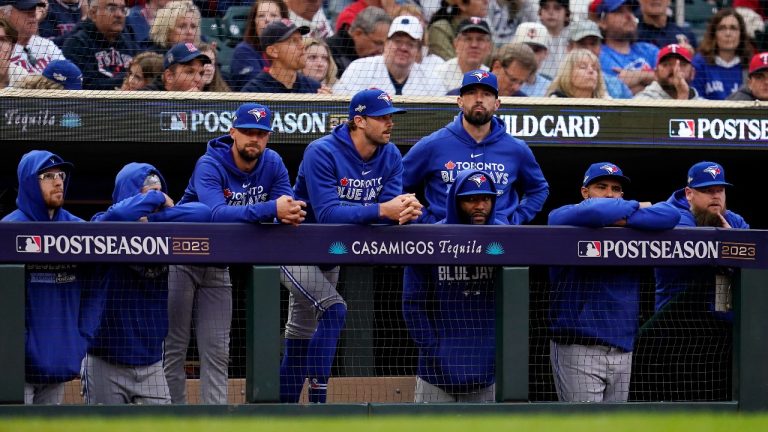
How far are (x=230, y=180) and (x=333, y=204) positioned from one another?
551 mm

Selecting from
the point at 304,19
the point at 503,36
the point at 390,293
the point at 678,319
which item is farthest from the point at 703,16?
the point at 390,293

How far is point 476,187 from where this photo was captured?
5465 mm

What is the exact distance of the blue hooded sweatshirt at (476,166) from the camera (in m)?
6.42

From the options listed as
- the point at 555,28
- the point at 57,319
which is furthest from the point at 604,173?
the point at 555,28

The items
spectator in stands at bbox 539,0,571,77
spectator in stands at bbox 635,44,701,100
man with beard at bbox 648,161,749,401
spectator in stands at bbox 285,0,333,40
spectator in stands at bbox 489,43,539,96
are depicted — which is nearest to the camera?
man with beard at bbox 648,161,749,401

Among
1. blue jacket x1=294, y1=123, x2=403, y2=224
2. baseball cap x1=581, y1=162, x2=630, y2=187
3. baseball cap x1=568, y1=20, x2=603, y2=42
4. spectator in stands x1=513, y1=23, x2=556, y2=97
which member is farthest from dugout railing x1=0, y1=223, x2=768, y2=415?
baseball cap x1=568, y1=20, x2=603, y2=42

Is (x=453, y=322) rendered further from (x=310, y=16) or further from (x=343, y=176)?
(x=310, y=16)

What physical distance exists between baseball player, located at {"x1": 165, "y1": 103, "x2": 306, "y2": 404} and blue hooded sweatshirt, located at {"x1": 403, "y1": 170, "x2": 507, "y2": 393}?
2.10 feet

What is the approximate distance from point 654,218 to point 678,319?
53 cm

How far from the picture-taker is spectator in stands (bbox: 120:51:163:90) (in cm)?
805

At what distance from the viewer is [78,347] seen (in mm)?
5094

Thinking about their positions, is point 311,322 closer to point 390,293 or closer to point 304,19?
point 390,293

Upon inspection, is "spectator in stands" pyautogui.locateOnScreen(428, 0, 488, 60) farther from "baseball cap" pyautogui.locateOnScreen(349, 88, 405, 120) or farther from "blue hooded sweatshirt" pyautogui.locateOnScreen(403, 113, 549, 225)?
"baseball cap" pyautogui.locateOnScreen(349, 88, 405, 120)

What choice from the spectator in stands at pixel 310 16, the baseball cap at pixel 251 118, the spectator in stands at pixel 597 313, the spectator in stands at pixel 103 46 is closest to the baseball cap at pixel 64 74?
the spectator in stands at pixel 103 46
